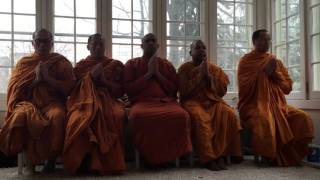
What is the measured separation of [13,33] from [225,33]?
258 centimetres

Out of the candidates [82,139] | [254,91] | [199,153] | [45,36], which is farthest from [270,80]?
[45,36]

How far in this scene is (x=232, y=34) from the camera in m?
4.94

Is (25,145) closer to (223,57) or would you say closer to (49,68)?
(49,68)

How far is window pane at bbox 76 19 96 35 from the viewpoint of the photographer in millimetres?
4406

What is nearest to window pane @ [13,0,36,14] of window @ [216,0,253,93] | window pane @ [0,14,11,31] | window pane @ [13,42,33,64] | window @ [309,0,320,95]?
window pane @ [0,14,11,31]

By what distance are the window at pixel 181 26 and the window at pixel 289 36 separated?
972 millimetres

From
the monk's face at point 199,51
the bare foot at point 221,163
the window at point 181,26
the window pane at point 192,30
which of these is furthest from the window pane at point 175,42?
the bare foot at point 221,163

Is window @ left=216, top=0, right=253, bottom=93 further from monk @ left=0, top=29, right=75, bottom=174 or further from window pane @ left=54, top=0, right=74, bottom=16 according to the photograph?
monk @ left=0, top=29, right=75, bottom=174

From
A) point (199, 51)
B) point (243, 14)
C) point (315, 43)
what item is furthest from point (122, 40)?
point (315, 43)

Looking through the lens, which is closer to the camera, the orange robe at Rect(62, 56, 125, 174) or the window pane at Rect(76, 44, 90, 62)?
the orange robe at Rect(62, 56, 125, 174)

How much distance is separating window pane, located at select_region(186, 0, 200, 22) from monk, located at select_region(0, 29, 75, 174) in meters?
1.88

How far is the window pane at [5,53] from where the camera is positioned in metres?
4.15

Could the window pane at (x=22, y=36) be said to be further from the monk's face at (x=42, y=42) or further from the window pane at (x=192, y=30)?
the window pane at (x=192, y=30)

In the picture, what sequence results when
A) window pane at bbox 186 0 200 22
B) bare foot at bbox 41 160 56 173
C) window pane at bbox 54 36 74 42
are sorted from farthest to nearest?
window pane at bbox 186 0 200 22
window pane at bbox 54 36 74 42
bare foot at bbox 41 160 56 173
